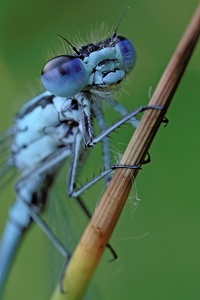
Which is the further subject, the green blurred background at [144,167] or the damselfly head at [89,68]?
the green blurred background at [144,167]

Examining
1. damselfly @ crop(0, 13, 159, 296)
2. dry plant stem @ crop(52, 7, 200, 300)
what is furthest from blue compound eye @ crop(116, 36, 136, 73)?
dry plant stem @ crop(52, 7, 200, 300)

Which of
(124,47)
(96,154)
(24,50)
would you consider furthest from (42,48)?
(124,47)

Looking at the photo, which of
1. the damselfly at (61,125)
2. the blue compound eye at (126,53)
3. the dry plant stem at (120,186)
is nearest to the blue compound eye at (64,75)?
the damselfly at (61,125)

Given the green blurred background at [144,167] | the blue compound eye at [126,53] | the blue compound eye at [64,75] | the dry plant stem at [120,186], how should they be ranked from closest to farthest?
the dry plant stem at [120,186], the blue compound eye at [64,75], the blue compound eye at [126,53], the green blurred background at [144,167]

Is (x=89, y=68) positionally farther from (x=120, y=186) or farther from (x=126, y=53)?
(x=120, y=186)

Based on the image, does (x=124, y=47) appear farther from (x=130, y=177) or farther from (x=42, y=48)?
(x=42, y=48)

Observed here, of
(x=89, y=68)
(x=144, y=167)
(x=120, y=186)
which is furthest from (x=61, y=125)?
(x=120, y=186)

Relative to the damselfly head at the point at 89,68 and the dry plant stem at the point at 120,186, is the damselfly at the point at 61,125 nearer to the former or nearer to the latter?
the damselfly head at the point at 89,68

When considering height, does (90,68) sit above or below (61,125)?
above
